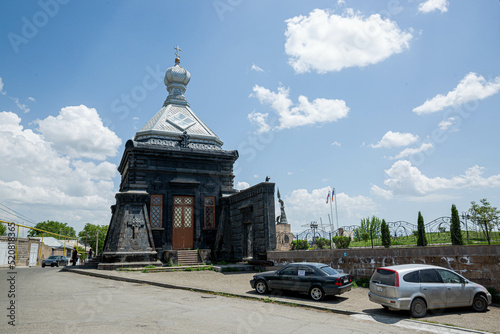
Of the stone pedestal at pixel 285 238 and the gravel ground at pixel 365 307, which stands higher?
the stone pedestal at pixel 285 238

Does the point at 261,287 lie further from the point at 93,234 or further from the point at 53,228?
the point at 53,228

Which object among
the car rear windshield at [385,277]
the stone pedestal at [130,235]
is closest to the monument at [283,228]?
the stone pedestal at [130,235]

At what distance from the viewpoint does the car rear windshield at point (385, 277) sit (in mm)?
9258

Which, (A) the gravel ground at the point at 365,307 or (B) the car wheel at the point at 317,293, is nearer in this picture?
(A) the gravel ground at the point at 365,307

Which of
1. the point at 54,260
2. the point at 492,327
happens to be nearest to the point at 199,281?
the point at 492,327

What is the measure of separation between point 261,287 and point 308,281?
197 centimetres

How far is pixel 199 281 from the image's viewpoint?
1528cm

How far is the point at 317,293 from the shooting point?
36.6 feet

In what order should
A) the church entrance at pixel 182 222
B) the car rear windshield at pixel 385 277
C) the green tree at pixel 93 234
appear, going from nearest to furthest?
the car rear windshield at pixel 385 277
the church entrance at pixel 182 222
the green tree at pixel 93 234

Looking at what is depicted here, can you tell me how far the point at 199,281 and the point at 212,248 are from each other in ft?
28.8

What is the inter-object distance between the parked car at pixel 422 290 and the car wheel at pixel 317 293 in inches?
69.8

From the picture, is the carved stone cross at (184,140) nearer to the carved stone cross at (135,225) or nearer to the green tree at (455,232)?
the carved stone cross at (135,225)

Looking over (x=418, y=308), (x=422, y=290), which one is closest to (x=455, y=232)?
(x=422, y=290)

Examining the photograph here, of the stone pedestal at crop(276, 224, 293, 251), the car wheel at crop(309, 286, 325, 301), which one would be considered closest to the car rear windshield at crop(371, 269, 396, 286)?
the car wheel at crop(309, 286, 325, 301)
